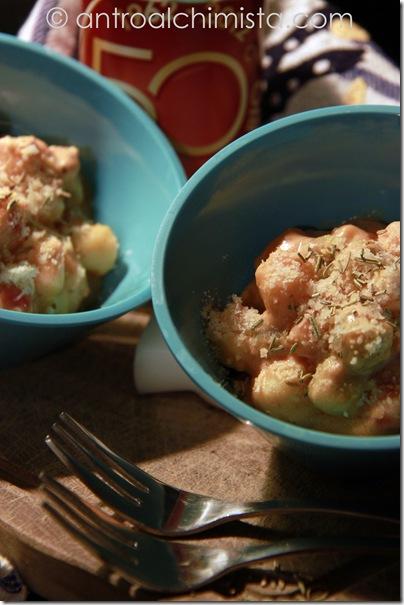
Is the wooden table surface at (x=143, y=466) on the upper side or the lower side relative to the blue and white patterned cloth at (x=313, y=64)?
lower

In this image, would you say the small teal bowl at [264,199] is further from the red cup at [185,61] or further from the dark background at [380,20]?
the dark background at [380,20]

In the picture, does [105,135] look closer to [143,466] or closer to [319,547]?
[143,466]

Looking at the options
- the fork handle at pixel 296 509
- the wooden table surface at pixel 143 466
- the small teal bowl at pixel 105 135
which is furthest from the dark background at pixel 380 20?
the fork handle at pixel 296 509

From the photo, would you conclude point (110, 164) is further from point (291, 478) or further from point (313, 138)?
point (291, 478)

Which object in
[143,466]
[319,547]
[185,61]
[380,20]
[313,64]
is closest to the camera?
[319,547]

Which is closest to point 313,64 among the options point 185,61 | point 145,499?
point 185,61

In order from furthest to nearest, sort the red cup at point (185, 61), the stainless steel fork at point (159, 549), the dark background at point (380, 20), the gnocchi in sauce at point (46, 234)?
the dark background at point (380, 20), the red cup at point (185, 61), the gnocchi in sauce at point (46, 234), the stainless steel fork at point (159, 549)
